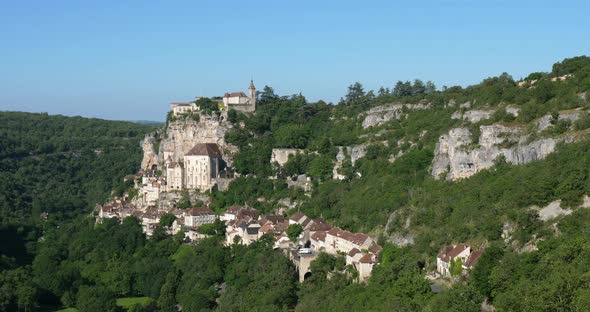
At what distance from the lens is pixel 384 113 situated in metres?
77.7

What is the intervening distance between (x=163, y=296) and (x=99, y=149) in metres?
81.5

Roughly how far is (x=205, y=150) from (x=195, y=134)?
610 centimetres

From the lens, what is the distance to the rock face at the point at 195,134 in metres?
85.2

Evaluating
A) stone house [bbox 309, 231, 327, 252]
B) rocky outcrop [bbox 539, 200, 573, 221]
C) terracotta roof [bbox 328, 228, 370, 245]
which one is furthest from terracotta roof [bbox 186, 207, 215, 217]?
rocky outcrop [bbox 539, 200, 573, 221]

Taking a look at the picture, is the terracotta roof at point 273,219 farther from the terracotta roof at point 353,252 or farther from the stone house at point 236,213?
the terracotta roof at point 353,252

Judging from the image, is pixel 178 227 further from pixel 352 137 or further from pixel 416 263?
pixel 416 263

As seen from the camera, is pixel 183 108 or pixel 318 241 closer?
pixel 318 241

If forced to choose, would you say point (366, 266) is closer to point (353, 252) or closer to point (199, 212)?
point (353, 252)

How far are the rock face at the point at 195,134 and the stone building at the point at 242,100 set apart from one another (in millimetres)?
4450

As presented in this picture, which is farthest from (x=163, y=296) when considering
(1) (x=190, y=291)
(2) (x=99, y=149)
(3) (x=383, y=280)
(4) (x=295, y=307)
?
(2) (x=99, y=149)

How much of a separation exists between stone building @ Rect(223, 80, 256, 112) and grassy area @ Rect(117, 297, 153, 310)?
28812mm

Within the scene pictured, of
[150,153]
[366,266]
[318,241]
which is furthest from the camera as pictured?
[150,153]

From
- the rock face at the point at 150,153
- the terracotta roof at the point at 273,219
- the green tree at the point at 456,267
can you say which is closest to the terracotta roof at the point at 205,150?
the terracotta roof at the point at 273,219

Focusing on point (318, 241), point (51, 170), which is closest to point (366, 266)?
point (318, 241)
